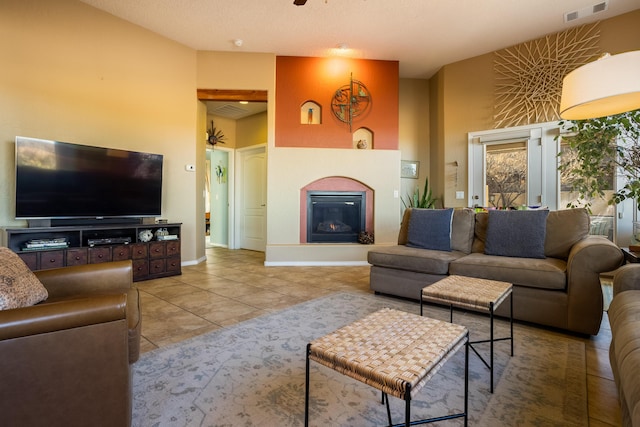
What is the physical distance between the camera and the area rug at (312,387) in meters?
1.38

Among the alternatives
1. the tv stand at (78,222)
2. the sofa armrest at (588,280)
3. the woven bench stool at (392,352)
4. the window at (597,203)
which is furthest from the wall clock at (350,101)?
the woven bench stool at (392,352)

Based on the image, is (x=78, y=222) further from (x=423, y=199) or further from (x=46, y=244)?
(x=423, y=199)

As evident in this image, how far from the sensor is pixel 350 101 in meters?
→ 5.06

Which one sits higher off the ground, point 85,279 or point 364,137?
point 364,137

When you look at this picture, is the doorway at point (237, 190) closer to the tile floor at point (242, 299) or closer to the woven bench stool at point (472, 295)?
the tile floor at point (242, 299)

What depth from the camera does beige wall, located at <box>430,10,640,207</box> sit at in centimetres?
496

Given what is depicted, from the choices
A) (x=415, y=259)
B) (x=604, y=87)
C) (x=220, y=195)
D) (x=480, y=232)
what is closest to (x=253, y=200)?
(x=220, y=195)

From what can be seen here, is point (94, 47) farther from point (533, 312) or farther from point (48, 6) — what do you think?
point (533, 312)

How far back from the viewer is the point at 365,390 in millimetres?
1589

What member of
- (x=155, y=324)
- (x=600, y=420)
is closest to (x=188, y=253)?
(x=155, y=324)

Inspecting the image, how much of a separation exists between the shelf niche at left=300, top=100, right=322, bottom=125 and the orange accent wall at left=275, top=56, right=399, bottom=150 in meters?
0.11

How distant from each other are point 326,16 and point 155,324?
3854mm

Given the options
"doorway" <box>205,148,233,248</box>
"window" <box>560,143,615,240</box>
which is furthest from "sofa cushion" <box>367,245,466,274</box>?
"doorway" <box>205,148,233,248</box>

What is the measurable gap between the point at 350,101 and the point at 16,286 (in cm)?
461
